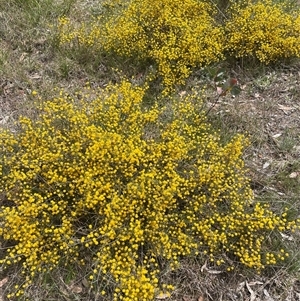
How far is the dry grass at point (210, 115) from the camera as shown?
9.49 ft

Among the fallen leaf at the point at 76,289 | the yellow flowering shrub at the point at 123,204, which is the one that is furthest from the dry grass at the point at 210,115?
the yellow flowering shrub at the point at 123,204

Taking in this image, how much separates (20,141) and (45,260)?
4.04 ft

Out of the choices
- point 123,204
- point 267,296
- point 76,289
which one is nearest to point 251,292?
point 267,296

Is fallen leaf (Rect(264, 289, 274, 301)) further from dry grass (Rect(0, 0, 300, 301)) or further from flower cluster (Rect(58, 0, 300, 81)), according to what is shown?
flower cluster (Rect(58, 0, 300, 81))

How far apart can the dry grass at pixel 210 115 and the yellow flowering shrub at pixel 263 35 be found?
8.1 inches

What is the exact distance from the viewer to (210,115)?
3994mm

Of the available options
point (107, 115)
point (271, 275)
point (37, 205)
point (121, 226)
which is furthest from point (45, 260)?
point (271, 275)

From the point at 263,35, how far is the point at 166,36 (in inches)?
44.6

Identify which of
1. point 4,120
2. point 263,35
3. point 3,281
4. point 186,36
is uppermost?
point 4,120

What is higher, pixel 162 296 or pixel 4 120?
pixel 4 120

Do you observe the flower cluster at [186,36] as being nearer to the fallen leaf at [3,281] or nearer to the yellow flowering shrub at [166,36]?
the yellow flowering shrub at [166,36]

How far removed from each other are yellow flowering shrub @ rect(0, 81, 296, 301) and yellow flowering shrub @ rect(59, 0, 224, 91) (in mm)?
1102

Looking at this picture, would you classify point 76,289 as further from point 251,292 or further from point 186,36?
point 186,36

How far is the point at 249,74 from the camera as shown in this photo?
15.0 feet
